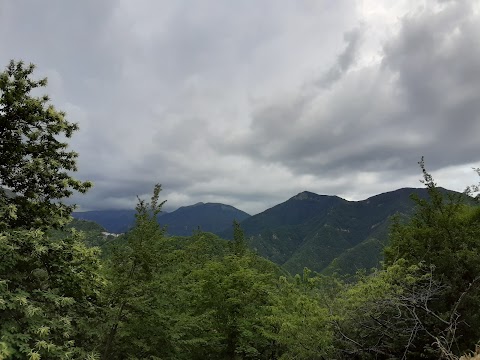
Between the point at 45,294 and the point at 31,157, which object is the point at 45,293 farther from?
the point at 31,157

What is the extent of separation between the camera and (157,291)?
14.3m

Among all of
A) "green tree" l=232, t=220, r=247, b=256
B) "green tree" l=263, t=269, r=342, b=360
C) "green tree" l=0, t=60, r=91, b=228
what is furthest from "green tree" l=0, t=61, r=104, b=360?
"green tree" l=232, t=220, r=247, b=256

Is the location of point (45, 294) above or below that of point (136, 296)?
above

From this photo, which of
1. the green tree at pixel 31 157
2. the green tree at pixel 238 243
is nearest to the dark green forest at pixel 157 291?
the green tree at pixel 31 157

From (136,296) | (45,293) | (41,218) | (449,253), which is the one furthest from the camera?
(449,253)

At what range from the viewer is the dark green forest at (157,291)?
31.7 feet

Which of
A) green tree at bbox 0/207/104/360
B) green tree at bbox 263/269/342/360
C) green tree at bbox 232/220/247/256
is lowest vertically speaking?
green tree at bbox 263/269/342/360

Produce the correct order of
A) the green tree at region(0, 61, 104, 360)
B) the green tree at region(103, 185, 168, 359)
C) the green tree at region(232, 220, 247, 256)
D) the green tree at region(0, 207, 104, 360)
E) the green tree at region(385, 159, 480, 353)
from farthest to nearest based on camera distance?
the green tree at region(232, 220, 247, 256) → the green tree at region(385, 159, 480, 353) → the green tree at region(103, 185, 168, 359) → the green tree at region(0, 61, 104, 360) → the green tree at region(0, 207, 104, 360)

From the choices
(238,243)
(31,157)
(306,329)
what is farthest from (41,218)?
(238,243)

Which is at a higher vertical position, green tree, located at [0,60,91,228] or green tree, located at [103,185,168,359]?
green tree, located at [0,60,91,228]

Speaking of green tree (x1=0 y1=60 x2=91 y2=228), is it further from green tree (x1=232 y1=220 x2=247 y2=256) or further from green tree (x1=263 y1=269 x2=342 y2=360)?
green tree (x1=232 y1=220 x2=247 y2=256)

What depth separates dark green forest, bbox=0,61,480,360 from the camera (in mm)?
9671

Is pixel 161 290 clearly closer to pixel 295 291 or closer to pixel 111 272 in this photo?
pixel 111 272

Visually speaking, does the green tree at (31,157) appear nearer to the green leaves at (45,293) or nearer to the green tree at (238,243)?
the green leaves at (45,293)
